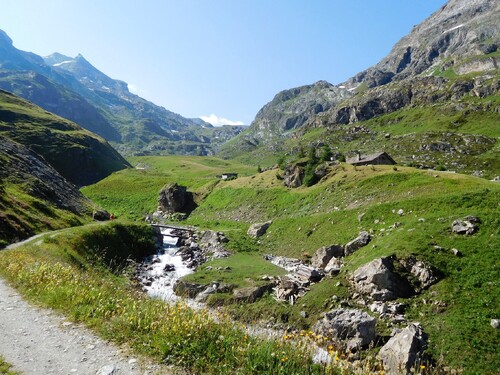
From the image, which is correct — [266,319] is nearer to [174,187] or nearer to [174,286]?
[174,286]

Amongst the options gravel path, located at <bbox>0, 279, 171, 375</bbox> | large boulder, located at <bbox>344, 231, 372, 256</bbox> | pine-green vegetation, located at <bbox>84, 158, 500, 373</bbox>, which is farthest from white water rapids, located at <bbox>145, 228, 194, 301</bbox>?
gravel path, located at <bbox>0, 279, 171, 375</bbox>

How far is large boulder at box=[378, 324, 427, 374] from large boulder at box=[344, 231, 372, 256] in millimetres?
18412

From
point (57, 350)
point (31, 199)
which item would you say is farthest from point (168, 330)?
point (31, 199)

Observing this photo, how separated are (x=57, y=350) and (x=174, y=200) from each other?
94.1 meters

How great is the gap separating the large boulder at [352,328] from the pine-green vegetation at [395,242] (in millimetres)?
2117

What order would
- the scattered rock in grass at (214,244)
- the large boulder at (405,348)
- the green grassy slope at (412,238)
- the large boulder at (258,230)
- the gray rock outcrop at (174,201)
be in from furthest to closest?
1. the gray rock outcrop at (174,201)
2. the large boulder at (258,230)
3. the scattered rock in grass at (214,244)
4. the green grassy slope at (412,238)
5. the large boulder at (405,348)

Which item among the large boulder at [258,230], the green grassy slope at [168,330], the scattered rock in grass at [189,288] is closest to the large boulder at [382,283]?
the scattered rock in grass at [189,288]

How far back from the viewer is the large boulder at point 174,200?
10394cm

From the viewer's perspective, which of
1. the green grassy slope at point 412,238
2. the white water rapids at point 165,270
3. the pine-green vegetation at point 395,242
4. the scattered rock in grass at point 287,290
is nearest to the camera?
the green grassy slope at point 412,238

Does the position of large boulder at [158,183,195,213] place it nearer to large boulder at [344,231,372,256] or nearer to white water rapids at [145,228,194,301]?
white water rapids at [145,228,194,301]

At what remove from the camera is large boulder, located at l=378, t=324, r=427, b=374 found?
1978 centimetres

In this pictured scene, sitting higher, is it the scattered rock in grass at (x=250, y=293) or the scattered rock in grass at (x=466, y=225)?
the scattered rock in grass at (x=466, y=225)

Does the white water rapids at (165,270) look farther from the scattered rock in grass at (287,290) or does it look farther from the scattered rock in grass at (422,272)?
the scattered rock in grass at (422,272)

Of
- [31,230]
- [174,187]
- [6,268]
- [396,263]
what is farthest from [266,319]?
[174,187]
